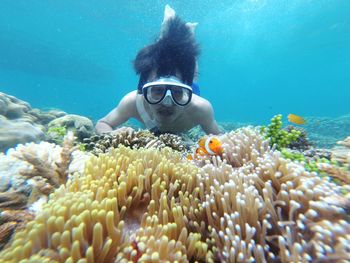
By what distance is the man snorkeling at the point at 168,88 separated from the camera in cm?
528

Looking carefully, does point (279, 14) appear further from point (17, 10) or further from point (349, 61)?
point (349, 61)

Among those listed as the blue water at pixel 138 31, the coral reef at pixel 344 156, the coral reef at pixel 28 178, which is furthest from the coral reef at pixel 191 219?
the blue water at pixel 138 31

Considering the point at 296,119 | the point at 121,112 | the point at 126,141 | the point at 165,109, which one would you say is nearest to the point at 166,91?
the point at 165,109

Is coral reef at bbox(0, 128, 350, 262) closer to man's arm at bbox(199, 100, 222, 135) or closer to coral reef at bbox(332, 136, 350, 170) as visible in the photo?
coral reef at bbox(332, 136, 350, 170)

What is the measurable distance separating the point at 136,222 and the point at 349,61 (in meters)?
90.0

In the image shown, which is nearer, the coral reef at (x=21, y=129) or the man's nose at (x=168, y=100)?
the man's nose at (x=168, y=100)

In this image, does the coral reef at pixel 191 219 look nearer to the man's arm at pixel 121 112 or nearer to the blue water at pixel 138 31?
the man's arm at pixel 121 112

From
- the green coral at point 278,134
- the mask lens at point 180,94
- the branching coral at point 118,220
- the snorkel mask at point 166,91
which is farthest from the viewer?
the mask lens at point 180,94

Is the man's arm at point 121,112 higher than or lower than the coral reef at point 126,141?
higher

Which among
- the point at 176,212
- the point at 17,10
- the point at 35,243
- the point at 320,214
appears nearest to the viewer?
the point at 35,243

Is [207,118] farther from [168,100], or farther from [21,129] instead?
[21,129]

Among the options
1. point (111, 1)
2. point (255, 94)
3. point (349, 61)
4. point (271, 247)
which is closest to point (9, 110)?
point (271, 247)

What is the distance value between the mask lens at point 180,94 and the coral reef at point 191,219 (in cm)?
315

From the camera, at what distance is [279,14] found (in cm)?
3719
